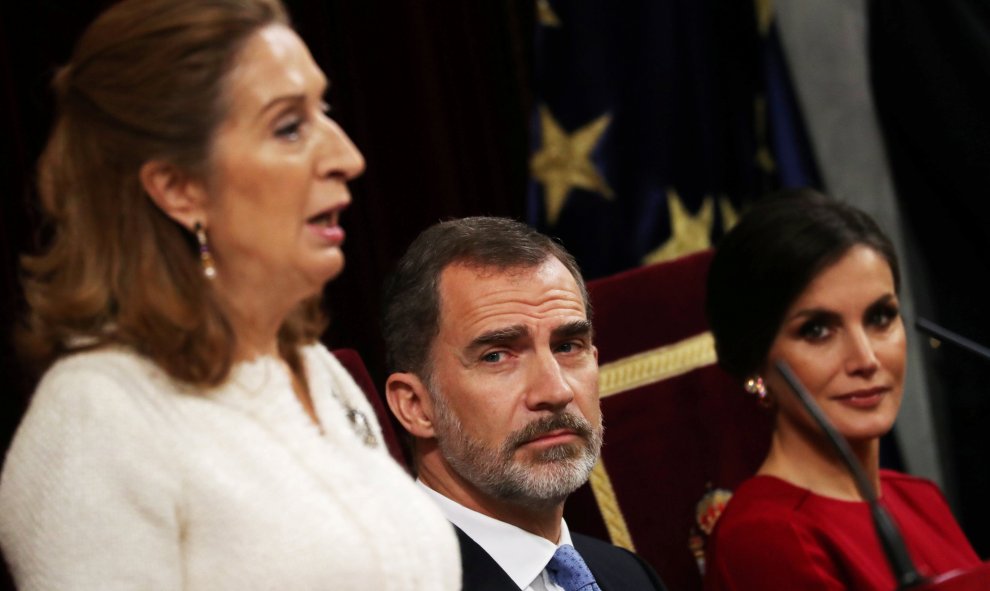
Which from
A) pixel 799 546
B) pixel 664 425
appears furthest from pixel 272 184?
pixel 664 425

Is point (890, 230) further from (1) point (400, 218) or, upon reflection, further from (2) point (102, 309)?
(2) point (102, 309)

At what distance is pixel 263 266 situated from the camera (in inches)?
50.9

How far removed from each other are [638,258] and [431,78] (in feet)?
2.00

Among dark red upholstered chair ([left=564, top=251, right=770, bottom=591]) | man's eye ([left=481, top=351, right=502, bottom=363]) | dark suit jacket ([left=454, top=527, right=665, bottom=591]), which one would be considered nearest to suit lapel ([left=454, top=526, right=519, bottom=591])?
A: dark suit jacket ([left=454, top=527, right=665, bottom=591])

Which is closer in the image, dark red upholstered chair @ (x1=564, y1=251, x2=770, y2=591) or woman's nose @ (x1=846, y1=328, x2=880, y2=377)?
woman's nose @ (x1=846, y1=328, x2=880, y2=377)

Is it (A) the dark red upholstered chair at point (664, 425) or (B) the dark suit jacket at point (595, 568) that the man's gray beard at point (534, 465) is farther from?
(A) the dark red upholstered chair at point (664, 425)

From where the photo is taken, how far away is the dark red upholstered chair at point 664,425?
2.43 metres

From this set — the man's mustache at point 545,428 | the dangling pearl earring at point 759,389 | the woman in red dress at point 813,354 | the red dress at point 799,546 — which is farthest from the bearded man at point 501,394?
the dangling pearl earring at point 759,389

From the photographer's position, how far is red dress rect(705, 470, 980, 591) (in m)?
2.08

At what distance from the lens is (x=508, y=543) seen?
190 centimetres

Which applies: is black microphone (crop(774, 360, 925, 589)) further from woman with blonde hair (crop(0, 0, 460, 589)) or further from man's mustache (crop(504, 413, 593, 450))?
man's mustache (crop(504, 413, 593, 450))

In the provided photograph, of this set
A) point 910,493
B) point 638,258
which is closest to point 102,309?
point 910,493

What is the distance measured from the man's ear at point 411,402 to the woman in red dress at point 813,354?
0.53 meters

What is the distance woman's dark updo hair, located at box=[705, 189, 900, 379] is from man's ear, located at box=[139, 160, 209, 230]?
120 centimetres
